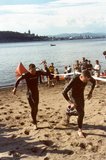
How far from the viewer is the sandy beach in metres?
9.07

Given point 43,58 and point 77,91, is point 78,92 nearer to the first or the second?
point 77,91

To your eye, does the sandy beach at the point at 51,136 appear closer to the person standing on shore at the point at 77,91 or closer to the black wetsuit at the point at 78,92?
the person standing on shore at the point at 77,91

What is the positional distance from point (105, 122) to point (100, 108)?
7.03 ft

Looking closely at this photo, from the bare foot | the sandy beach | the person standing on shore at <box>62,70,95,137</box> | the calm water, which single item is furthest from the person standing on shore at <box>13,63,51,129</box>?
the calm water

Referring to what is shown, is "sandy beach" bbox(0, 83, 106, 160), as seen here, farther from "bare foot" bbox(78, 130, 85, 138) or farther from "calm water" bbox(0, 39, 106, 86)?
"calm water" bbox(0, 39, 106, 86)

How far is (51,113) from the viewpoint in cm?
1328

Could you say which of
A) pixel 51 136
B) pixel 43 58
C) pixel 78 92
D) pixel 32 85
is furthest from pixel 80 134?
pixel 43 58

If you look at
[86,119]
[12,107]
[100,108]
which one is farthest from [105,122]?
[12,107]

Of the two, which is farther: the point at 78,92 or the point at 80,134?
the point at 80,134

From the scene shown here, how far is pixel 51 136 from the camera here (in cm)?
1026

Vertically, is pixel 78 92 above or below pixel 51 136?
above

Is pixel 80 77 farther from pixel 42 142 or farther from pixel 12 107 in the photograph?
pixel 12 107

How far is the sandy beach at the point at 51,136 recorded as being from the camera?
9.07 meters

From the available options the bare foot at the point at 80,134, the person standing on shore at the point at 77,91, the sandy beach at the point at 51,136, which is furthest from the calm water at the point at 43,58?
the person standing on shore at the point at 77,91
